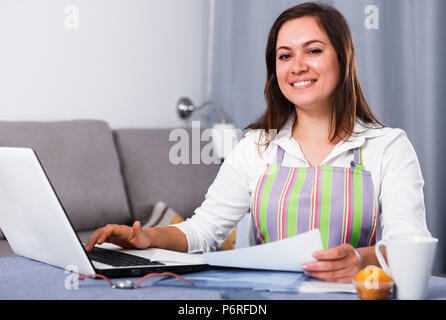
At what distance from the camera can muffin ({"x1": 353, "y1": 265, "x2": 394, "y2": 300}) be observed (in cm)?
77

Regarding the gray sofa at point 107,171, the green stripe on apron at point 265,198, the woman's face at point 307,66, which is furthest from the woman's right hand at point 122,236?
the gray sofa at point 107,171

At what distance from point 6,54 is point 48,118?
319mm

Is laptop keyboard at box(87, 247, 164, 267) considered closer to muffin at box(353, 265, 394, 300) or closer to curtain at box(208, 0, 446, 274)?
muffin at box(353, 265, 394, 300)

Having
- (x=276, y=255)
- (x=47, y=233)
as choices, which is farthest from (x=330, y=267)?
(x=47, y=233)

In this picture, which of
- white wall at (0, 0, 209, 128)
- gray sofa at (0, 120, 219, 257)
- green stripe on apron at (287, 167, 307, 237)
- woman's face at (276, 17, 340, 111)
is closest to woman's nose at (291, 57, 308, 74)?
woman's face at (276, 17, 340, 111)

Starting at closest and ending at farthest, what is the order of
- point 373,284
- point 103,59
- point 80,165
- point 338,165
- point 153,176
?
point 373,284, point 338,165, point 80,165, point 153,176, point 103,59

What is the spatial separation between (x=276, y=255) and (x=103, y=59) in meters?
2.06

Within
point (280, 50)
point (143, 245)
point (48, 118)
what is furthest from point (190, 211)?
point (143, 245)

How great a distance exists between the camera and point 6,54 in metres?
2.38

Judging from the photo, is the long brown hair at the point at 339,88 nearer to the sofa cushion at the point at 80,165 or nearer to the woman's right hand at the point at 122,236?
the woman's right hand at the point at 122,236

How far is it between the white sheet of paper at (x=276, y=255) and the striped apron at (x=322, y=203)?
0.32 metres

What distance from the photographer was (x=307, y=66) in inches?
53.4

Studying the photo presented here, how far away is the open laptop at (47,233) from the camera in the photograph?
833 millimetres

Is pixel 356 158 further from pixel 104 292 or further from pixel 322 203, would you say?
pixel 104 292
